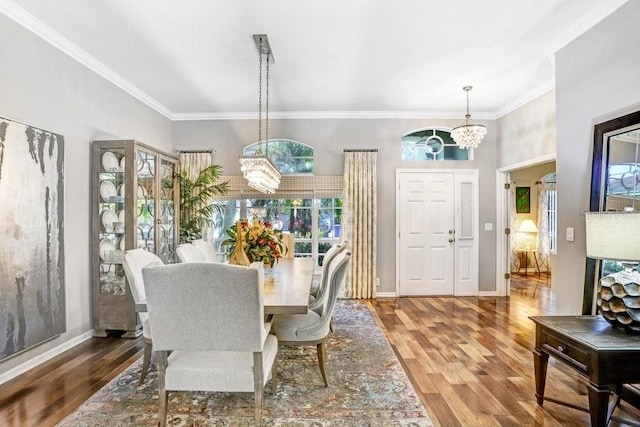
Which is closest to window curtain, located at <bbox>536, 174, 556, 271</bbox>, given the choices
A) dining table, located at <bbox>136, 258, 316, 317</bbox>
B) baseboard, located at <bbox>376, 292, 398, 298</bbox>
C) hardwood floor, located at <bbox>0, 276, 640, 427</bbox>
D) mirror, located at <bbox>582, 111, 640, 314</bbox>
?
hardwood floor, located at <bbox>0, 276, 640, 427</bbox>

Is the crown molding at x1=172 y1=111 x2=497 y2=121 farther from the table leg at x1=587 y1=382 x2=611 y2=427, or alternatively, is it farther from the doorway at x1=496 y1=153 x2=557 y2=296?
the table leg at x1=587 y1=382 x2=611 y2=427

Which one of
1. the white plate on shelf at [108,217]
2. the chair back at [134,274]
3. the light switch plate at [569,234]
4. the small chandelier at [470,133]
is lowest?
the chair back at [134,274]

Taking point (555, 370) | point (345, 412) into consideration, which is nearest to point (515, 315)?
point (555, 370)

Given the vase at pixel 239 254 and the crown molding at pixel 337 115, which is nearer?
the vase at pixel 239 254

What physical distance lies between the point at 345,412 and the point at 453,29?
3.18 meters

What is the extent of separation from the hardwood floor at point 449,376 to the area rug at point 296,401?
14 cm

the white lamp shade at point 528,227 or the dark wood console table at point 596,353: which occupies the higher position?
the white lamp shade at point 528,227

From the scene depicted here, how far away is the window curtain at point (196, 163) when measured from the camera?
516cm

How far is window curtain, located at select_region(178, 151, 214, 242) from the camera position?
5.16 m

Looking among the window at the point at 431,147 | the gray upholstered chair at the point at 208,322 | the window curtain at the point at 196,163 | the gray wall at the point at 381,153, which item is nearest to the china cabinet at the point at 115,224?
the window curtain at the point at 196,163

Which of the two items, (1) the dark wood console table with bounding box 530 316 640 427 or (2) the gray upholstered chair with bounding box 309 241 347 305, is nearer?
(1) the dark wood console table with bounding box 530 316 640 427

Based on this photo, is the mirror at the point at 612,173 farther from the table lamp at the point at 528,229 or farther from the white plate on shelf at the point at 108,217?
the table lamp at the point at 528,229

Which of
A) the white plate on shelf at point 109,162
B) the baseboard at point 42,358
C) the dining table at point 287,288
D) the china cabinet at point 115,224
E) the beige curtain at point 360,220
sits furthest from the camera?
the beige curtain at point 360,220

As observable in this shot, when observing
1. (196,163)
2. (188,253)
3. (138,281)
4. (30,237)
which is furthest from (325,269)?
(196,163)
